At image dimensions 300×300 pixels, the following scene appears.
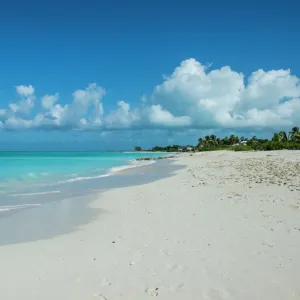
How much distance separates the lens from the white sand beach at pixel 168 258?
597 centimetres

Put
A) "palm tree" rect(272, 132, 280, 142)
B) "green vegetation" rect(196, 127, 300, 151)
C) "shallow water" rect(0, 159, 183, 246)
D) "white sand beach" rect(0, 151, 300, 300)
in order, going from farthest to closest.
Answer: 1. "palm tree" rect(272, 132, 280, 142)
2. "green vegetation" rect(196, 127, 300, 151)
3. "shallow water" rect(0, 159, 183, 246)
4. "white sand beach" rect(0, 151, 300, 300)

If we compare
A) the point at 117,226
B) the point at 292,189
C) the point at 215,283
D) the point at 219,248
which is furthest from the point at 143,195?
the point at 215,283

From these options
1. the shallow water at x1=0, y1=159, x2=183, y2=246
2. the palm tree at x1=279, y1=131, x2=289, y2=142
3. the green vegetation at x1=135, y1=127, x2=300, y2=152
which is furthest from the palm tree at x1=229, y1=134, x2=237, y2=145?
the shallow water at x1=0, y1=159, x2=183, y2=246

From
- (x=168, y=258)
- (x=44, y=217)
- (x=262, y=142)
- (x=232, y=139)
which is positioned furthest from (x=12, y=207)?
(x=232, y=139)

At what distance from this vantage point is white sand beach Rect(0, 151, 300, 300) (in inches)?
235

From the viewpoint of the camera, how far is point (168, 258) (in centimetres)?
757

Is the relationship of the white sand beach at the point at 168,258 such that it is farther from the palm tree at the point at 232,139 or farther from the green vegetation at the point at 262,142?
the palm tree at the point at 232,139

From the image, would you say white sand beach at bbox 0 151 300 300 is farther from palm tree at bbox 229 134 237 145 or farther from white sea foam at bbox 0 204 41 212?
palm tree at bbox 229 134 237 145

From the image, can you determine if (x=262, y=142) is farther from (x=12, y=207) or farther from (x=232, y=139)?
(x=12, y=207)

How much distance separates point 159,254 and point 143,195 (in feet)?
33.2

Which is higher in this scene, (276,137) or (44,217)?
(276,137)

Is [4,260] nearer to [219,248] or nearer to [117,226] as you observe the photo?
[117,226]

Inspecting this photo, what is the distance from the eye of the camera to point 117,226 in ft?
36.1

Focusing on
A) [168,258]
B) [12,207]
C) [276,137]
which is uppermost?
[276,137]
